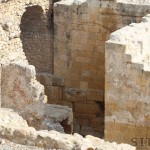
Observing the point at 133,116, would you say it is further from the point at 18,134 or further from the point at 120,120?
the point at 18,134

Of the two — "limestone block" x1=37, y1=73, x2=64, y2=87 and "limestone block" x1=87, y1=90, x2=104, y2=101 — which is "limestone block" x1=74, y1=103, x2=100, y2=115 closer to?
"limestone block" x1=87, y1=90, x2=104, y2=101

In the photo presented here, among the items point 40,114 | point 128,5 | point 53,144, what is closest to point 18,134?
point 53,144

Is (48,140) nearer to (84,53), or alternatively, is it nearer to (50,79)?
(84,53)

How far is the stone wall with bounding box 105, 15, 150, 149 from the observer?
13.1m

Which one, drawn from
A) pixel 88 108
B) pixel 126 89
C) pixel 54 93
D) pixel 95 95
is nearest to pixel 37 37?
pixel 54 93

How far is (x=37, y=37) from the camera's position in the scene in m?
18.2

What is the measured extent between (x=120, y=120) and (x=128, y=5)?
4200 millimetres

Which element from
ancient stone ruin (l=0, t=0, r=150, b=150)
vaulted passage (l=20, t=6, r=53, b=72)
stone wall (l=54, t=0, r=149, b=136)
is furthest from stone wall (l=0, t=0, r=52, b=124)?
vaulted passage (l=20, t=6, r=53, b=72)

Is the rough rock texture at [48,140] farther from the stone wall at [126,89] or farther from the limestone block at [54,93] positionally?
the limestone block at [54,93]

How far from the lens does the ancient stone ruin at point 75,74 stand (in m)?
12.6

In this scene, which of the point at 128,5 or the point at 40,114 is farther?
the point at 128,5

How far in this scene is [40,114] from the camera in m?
13.8

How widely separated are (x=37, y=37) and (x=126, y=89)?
5491mm

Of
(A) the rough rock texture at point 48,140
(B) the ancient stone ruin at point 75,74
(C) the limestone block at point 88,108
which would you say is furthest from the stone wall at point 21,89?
(C) the limestone block at point 88,108
